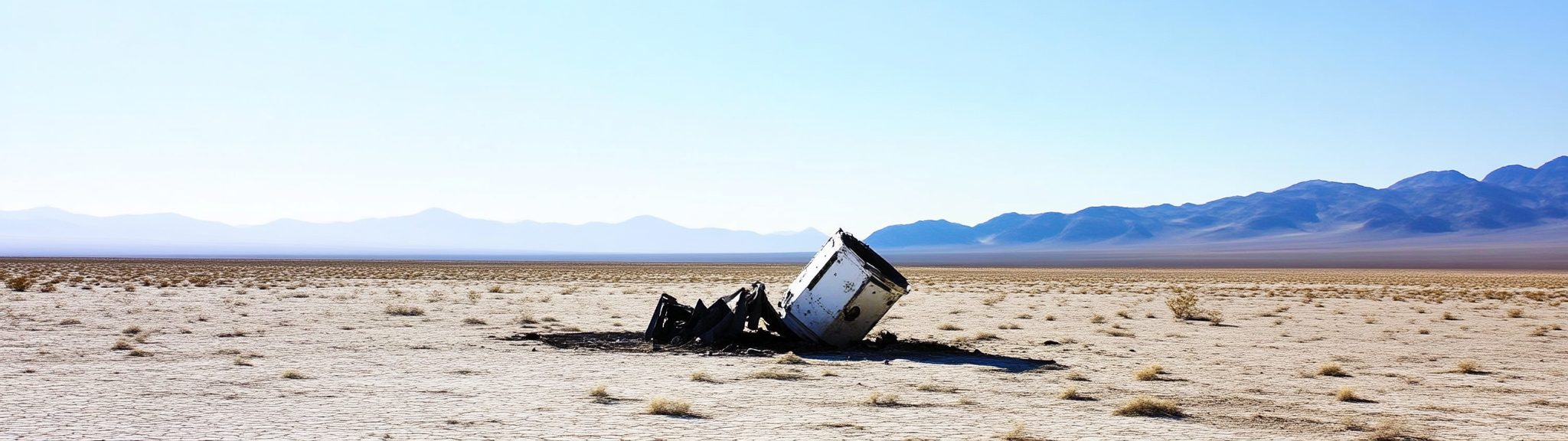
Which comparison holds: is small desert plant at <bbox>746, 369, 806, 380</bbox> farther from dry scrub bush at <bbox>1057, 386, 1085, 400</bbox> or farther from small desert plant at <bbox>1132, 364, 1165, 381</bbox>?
small desert plant at <bbox>1132, 364, 1165, 381</bbox>

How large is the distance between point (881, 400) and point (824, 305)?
17.0ft

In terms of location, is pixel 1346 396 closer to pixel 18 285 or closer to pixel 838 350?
pixel 838 350

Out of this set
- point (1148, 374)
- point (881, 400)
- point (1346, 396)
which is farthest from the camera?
point (1148, 374)

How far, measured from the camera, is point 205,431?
9.23m

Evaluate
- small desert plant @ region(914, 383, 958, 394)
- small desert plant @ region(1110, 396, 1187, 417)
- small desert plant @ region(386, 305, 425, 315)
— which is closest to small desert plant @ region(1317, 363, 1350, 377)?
small desert plant @ region(1110, 396, 1187, 417)

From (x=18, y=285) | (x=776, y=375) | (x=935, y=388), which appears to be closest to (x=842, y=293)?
(x=776, y=375)

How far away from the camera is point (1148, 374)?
1390cm

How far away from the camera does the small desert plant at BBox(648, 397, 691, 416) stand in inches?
415

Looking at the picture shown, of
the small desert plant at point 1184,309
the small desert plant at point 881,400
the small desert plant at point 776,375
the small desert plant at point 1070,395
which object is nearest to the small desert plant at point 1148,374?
the small desert plant at point 1070,395

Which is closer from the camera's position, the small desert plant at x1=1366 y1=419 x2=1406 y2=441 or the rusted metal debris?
the small desert plant at x1=1366 y1=419 x2=1406 y2=441

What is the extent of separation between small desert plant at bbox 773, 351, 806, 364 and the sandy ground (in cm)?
31

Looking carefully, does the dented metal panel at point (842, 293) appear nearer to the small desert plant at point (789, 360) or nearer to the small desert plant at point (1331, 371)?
the small desert plant at point (789, 360)

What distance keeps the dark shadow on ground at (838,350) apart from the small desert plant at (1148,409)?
146 inches

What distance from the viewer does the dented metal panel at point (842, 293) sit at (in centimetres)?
1608
